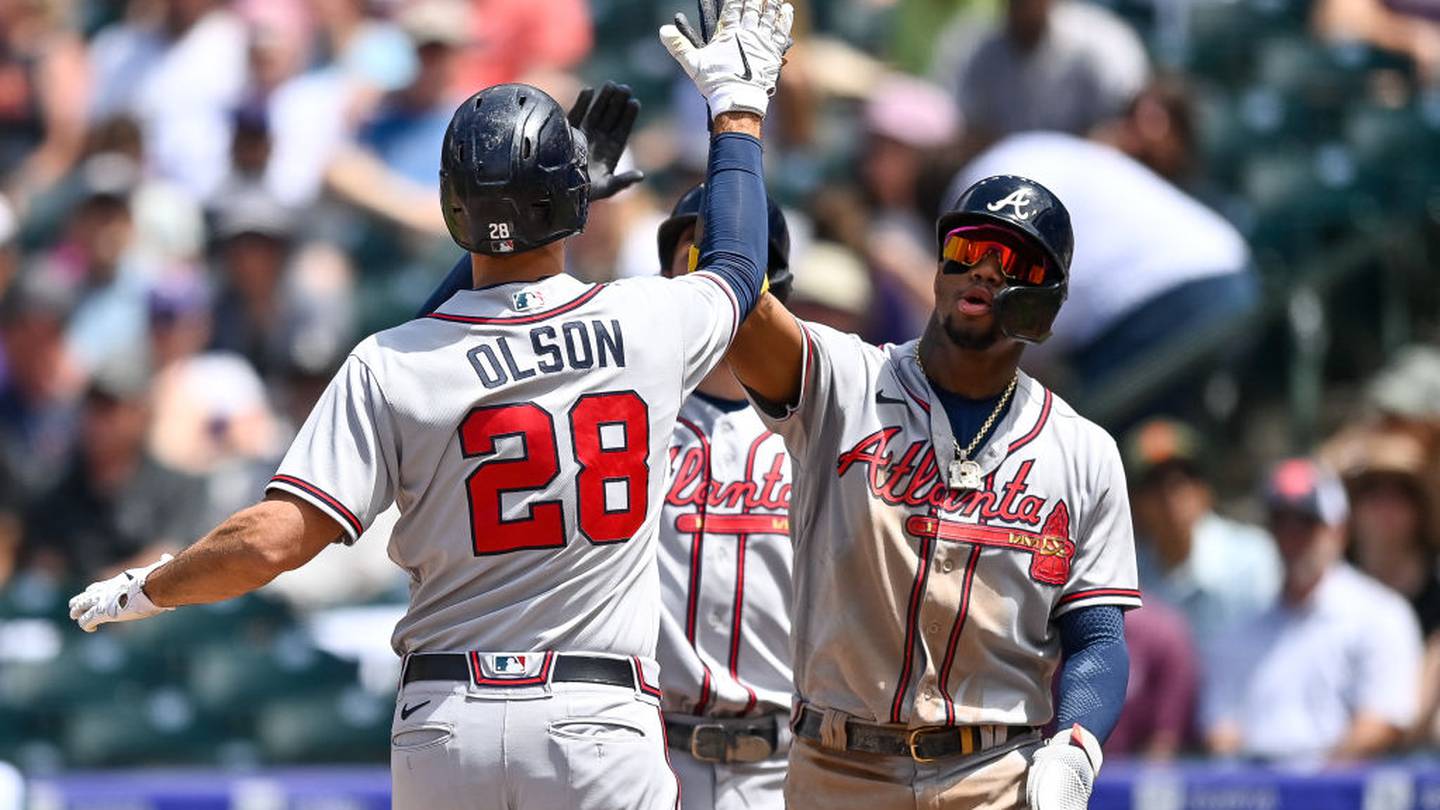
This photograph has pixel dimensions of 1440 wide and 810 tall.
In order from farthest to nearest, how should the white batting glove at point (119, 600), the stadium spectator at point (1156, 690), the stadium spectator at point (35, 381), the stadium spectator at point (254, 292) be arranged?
1. the stadium spectator at point (254, 292)
2. the stadium spectator at point (35, 381)
3. the stadium spectator at point (1156, 690)
4. the white batting glove at point (119, 600)

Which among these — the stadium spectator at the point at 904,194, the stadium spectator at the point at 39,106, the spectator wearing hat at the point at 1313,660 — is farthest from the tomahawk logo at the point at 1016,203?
the stadium spectator at the point at 39,106

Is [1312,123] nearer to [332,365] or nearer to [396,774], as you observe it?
[332,365]

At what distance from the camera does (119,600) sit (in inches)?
140

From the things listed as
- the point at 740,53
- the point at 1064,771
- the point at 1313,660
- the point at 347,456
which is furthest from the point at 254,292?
the point at 1064,771

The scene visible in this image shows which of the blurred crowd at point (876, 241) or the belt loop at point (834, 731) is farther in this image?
the blurred crowd at point (876, 241)

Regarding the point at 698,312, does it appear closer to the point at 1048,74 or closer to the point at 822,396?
the point at 822,396

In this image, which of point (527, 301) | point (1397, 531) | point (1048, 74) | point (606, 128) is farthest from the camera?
point (1048, 74)

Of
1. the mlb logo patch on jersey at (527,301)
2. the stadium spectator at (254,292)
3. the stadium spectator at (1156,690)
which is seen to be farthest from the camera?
the stadium spectator at (254,292)

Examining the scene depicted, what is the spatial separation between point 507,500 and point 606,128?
3.74 feet

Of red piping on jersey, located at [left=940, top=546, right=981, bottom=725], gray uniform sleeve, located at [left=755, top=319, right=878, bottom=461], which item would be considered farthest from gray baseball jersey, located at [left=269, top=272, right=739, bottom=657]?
red piping on jersey, located at [left=940, top=546, right=981, bottom=725]

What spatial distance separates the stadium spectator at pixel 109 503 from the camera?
8.05m

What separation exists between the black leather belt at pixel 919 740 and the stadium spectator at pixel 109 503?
14.8ft

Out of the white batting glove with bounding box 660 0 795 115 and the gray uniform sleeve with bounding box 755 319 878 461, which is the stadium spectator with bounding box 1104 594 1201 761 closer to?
the gray uniform sleeve with bounding box 755 319 878 461

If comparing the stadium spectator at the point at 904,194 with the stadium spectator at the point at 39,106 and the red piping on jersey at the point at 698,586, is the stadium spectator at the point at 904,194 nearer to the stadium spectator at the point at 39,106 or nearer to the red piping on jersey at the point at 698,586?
the red piping on jersey at the point at 698,586
